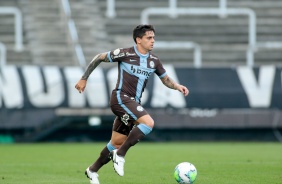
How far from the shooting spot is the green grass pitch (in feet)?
38.9

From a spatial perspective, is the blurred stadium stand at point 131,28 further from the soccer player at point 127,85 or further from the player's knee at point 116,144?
the player's knee at point 116,144

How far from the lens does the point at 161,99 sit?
22859mm

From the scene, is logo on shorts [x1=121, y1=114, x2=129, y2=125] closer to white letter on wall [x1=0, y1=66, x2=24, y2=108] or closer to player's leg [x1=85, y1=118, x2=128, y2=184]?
player's leg [x1=85, y1=118, x2=128, y2=184]

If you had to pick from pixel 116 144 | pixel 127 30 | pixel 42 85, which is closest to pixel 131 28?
pixel 127 30

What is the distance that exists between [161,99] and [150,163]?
765cm

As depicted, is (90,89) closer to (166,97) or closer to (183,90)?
(166,97)

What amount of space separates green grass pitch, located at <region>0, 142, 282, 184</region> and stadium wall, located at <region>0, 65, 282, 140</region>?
71cm

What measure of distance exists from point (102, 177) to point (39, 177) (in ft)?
3.02

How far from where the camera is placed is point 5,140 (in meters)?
22.9

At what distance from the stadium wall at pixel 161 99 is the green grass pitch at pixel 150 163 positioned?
0.71m

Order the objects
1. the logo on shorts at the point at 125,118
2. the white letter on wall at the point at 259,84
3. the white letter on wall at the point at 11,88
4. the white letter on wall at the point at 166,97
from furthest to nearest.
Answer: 1. the white letter on wall at the point at 259,84
2. the white letter on wall at the point at 166,97
3. the white letter on wall at the point at 11,88
4. the logo on shorts at the point at 125,118

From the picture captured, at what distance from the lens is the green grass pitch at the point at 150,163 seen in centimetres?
1184

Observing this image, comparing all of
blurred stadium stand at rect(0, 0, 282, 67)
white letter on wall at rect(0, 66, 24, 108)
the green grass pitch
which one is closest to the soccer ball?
the green grass pitch

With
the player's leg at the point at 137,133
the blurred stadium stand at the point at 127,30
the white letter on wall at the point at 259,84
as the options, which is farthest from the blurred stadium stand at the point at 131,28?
the player's leg at the point at 137,133
